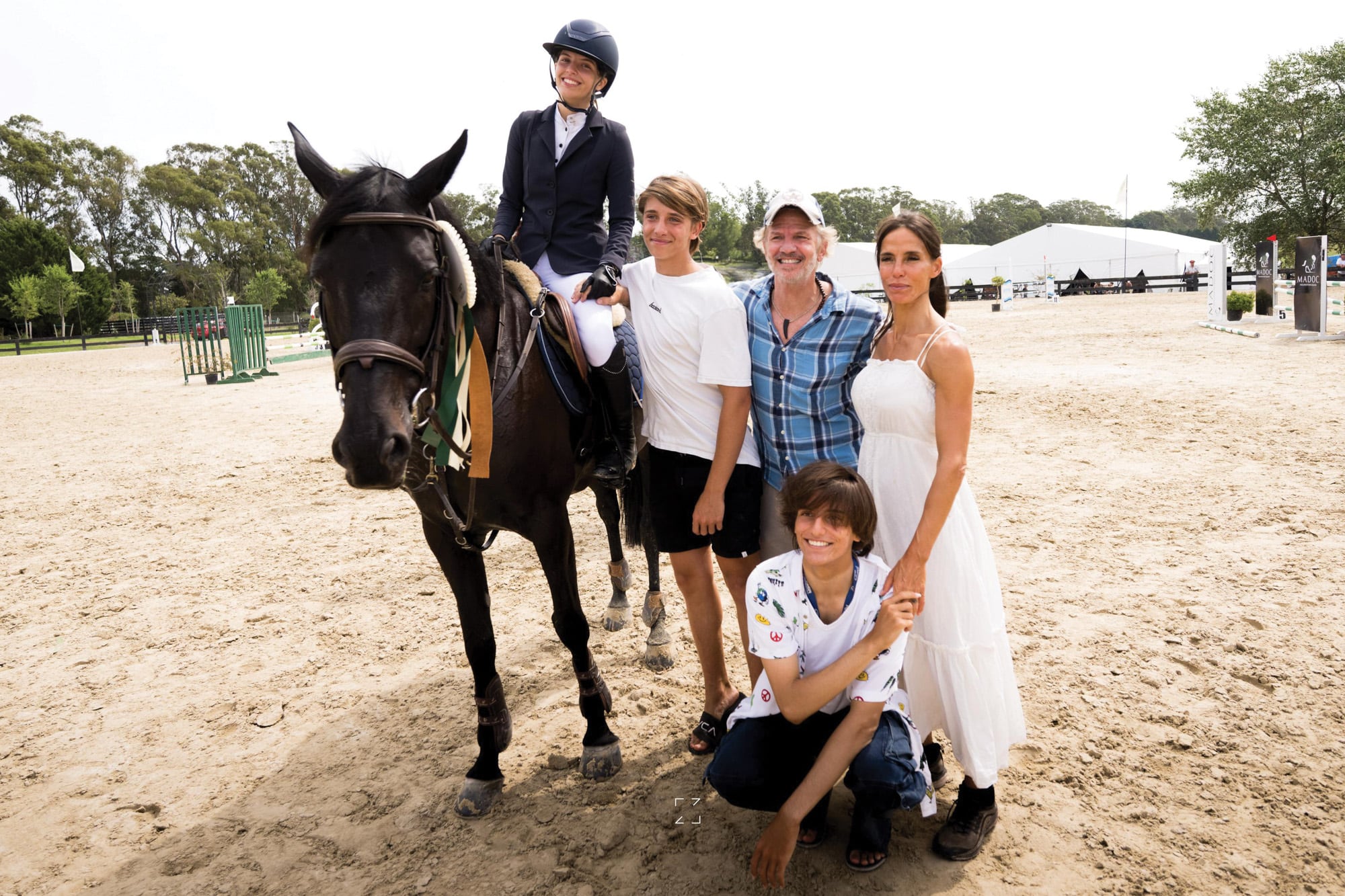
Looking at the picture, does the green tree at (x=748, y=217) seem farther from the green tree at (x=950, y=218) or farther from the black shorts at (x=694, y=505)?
the black shorts at (x=694, y=505)

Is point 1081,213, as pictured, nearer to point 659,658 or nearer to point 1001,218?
point 1001,218

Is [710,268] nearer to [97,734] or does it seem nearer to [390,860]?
[390,860]

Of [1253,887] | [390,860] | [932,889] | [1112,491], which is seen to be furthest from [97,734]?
[1112,491]

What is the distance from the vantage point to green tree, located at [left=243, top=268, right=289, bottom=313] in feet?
156

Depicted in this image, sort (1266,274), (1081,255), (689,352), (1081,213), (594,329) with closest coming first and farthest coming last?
(689,352) < (594,329) < (1266,274) < (1081,255) < (1081,213)

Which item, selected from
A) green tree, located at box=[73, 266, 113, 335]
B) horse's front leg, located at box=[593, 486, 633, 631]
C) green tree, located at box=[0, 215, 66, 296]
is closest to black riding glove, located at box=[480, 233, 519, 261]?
horse's front leg, located at box=[593, 486, 633, 631]

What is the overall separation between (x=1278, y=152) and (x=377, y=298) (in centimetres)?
4267

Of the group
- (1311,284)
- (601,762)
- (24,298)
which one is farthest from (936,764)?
(24,298)

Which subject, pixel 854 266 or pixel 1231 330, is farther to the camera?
pixel 854 266

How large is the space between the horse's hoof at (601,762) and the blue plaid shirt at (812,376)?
1335 mm

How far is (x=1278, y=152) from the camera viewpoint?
108ft

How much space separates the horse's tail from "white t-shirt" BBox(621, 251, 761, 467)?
100cm

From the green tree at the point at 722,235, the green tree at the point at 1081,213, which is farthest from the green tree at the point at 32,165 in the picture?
the green tree at the point at 1081,213

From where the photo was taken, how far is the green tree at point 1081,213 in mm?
113188
